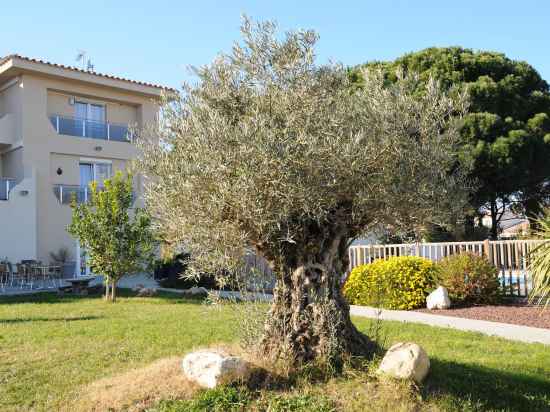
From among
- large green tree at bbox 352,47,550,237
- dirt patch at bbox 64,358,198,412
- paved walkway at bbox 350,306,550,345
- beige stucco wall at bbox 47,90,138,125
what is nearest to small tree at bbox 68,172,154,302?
paved walkway at bbox 350,306,550,345

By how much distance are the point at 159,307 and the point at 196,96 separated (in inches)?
358

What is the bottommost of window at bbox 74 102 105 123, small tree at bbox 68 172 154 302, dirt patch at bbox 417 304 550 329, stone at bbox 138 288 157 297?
dirt patch at bbox 417 304 550 329

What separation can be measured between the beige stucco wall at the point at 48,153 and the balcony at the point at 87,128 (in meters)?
0.27

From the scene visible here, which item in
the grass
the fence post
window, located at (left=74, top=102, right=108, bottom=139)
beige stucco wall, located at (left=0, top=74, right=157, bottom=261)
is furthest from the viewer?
window, located at (left=74, top=102, right=108, bottom=139)

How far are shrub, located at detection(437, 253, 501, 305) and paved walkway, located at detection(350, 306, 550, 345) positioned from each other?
1267 millimetres

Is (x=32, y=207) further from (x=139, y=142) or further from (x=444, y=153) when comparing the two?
(x=444, y=153)

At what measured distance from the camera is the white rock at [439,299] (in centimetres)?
1198

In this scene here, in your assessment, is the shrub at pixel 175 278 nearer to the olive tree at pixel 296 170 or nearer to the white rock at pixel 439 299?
the white rock at pixel 439 299

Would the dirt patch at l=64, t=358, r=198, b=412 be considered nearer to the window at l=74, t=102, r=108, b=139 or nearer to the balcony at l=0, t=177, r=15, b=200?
the balcony at l=0, t=177, r=15, b=200

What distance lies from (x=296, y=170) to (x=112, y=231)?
11322 millimetres

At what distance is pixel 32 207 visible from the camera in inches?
870

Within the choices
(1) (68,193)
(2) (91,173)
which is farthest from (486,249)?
(2) (91,173)

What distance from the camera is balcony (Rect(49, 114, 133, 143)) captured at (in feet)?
76.8

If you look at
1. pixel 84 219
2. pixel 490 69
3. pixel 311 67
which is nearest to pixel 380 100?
pixel 311 67
